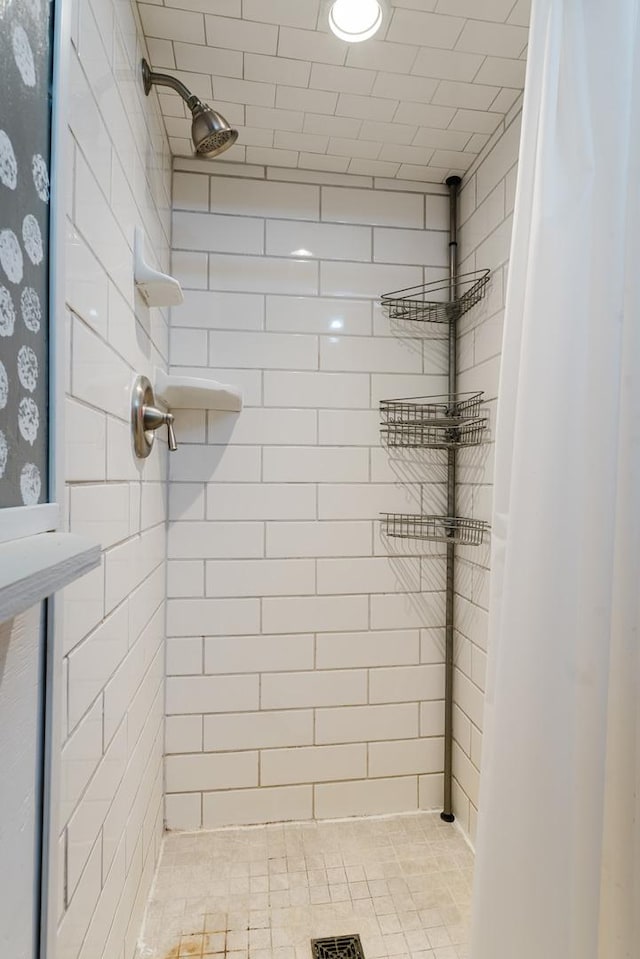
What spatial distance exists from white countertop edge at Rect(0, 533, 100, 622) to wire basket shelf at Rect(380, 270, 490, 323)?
1.25 meters

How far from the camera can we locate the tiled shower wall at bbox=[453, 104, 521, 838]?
1.25 metres

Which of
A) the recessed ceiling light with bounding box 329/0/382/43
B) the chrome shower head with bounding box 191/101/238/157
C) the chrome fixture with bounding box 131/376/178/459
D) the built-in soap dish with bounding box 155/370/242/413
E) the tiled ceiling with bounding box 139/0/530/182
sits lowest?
the chrome fixture with bounding box 131/376/178/459

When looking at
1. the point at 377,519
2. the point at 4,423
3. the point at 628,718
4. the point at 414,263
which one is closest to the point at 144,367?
the point at 4,423

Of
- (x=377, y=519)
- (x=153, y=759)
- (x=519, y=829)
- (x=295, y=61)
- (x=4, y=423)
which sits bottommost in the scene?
(x=153, y=759)

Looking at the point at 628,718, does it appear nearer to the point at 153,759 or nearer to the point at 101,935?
the point at 101,935

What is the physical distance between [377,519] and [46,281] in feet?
3.74

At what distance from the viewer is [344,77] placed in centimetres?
113

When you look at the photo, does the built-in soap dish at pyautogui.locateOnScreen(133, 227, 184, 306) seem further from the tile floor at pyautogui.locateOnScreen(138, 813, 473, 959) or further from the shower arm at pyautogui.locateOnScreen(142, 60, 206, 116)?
the tile floor at pyautogui.locateOnScreen(138, 813, 473, 959)

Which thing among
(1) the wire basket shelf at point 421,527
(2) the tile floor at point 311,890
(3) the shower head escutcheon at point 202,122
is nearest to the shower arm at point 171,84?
(3) the shower head escutcheon at point 202,122

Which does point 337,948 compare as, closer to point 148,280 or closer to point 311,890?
point 311,890

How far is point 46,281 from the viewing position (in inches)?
19.7

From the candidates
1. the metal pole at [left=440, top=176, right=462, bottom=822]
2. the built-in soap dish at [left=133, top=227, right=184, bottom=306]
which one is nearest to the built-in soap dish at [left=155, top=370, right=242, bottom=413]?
the built-in soap dish at [left=133, top=227, right=184, bottom=306]

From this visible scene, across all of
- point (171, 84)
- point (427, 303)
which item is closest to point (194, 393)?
point (171, 84)

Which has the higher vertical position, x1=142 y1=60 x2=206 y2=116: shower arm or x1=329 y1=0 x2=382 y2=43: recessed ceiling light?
x1=329 y1=0 x2=382 y2=43: recessed ceiling light
